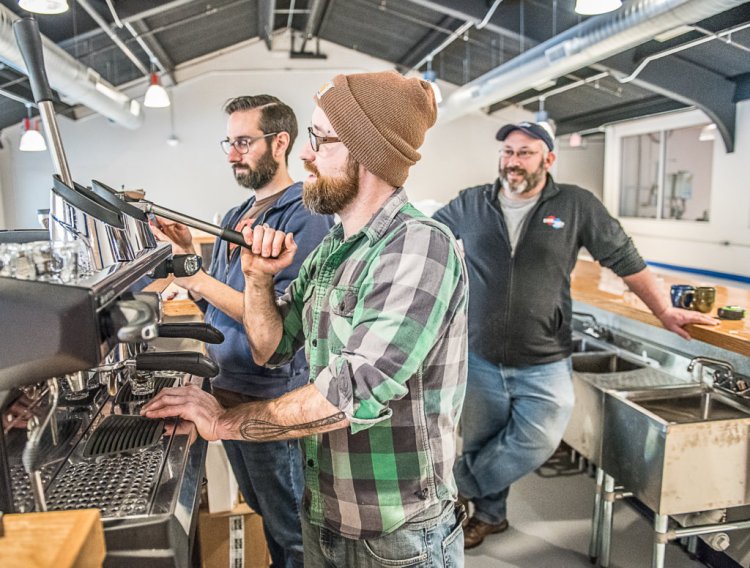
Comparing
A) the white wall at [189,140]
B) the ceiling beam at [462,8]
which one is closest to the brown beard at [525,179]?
the ceiling beam at [462,8]

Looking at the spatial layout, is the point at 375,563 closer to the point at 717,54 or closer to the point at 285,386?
the point at 285,386

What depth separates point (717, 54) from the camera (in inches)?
222

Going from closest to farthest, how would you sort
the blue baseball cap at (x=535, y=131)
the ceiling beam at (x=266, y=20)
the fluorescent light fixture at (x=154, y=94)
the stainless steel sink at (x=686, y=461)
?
the stainless steel sink at (x=686, y=461), the blue baseball cap at (x=535, y=131), the fluorescent light fixture at (x=154, y=94), the ceiling beam at (x=266, y=20)

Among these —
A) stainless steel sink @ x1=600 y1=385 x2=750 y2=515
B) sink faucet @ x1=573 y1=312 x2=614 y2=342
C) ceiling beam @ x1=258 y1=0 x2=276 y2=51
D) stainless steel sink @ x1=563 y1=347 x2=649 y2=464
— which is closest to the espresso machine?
stainless steel sink @ x1=600 y1=385 x2=750 y2=515

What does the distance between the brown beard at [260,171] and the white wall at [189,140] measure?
7.70 meters

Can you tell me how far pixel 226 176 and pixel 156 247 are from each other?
29.2 ft

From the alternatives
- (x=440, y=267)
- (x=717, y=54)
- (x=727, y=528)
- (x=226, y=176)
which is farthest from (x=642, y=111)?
(x=440, y=267)

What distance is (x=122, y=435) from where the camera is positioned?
1.08m

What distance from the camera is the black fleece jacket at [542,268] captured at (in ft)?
7.84

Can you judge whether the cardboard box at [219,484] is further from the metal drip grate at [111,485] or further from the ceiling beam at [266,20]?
the ceiling beam at [266,20]

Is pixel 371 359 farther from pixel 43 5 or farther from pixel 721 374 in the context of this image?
pixel 43 5

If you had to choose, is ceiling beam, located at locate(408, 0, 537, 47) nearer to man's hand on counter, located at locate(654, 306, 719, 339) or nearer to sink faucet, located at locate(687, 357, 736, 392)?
man's hand on counter, located at locate(654, 306, 719, 339)

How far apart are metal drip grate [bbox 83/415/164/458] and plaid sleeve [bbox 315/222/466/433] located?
12.8 inches

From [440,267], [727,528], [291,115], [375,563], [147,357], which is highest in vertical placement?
[291,115]
